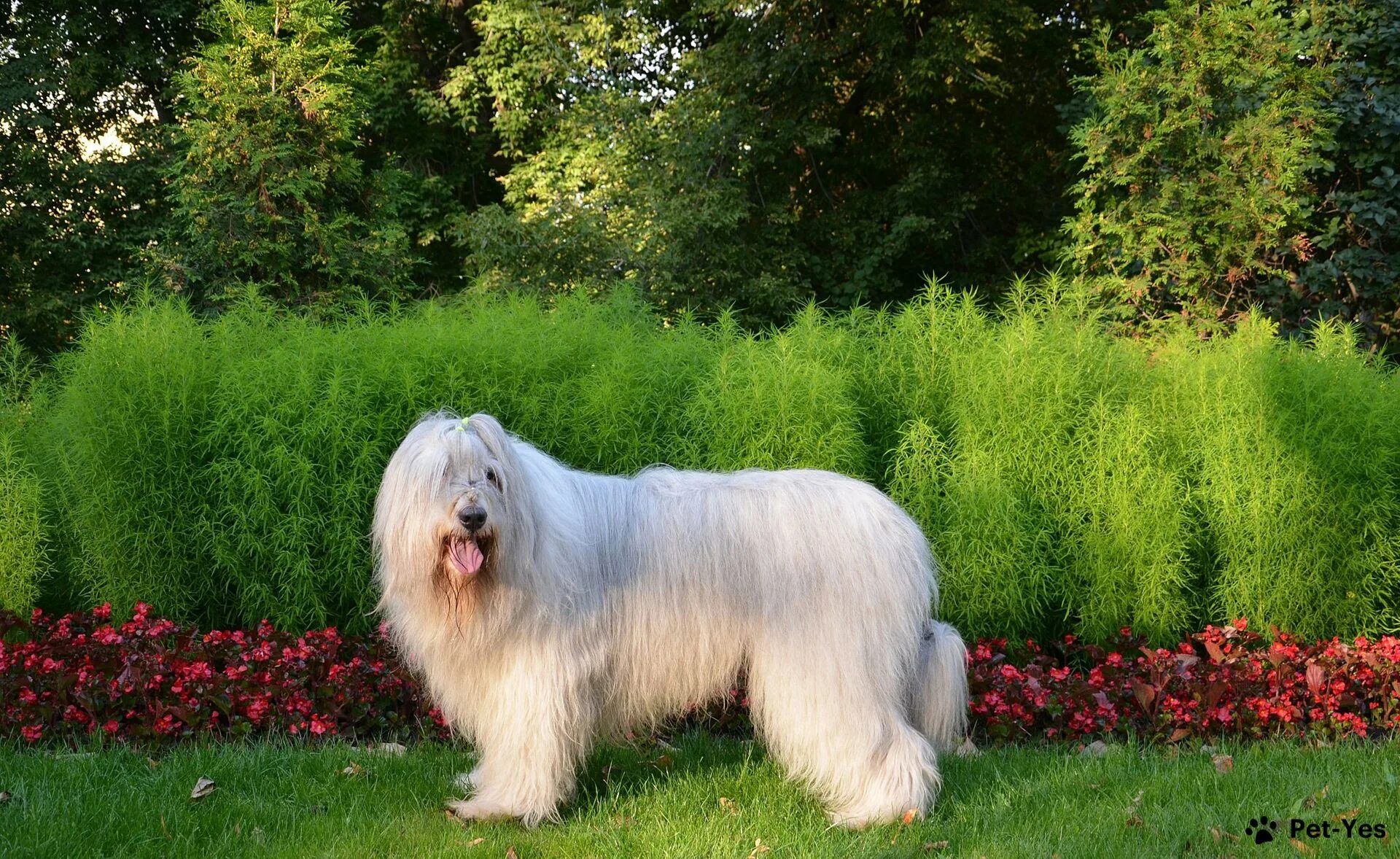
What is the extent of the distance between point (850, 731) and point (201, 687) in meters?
2.88

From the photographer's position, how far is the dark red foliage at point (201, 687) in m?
4.76

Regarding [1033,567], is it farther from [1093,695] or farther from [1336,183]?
[1336,183]

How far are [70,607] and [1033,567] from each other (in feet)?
16.9

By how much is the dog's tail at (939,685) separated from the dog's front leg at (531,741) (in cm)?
117

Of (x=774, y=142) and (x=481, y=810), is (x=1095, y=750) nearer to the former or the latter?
(x=481, y=810)

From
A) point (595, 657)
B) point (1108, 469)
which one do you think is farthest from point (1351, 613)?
point (595, 657)

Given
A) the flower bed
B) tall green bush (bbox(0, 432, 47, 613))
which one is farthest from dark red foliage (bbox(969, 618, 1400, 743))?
tall green bush (bbox(0, 432, 47, 613))

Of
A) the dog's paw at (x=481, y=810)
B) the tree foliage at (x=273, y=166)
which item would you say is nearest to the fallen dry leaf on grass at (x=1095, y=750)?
the dog's paw at (x=481, y=810)

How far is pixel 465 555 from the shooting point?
3467 millimetres

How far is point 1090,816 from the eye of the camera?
3896mm

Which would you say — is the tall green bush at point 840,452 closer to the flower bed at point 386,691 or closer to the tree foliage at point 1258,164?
the flower bed at point 386,691

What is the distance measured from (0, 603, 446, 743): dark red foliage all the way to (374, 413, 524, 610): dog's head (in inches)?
61.6

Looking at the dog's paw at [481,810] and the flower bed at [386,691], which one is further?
the flower bed at [386,691]

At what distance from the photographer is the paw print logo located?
3680 mm
